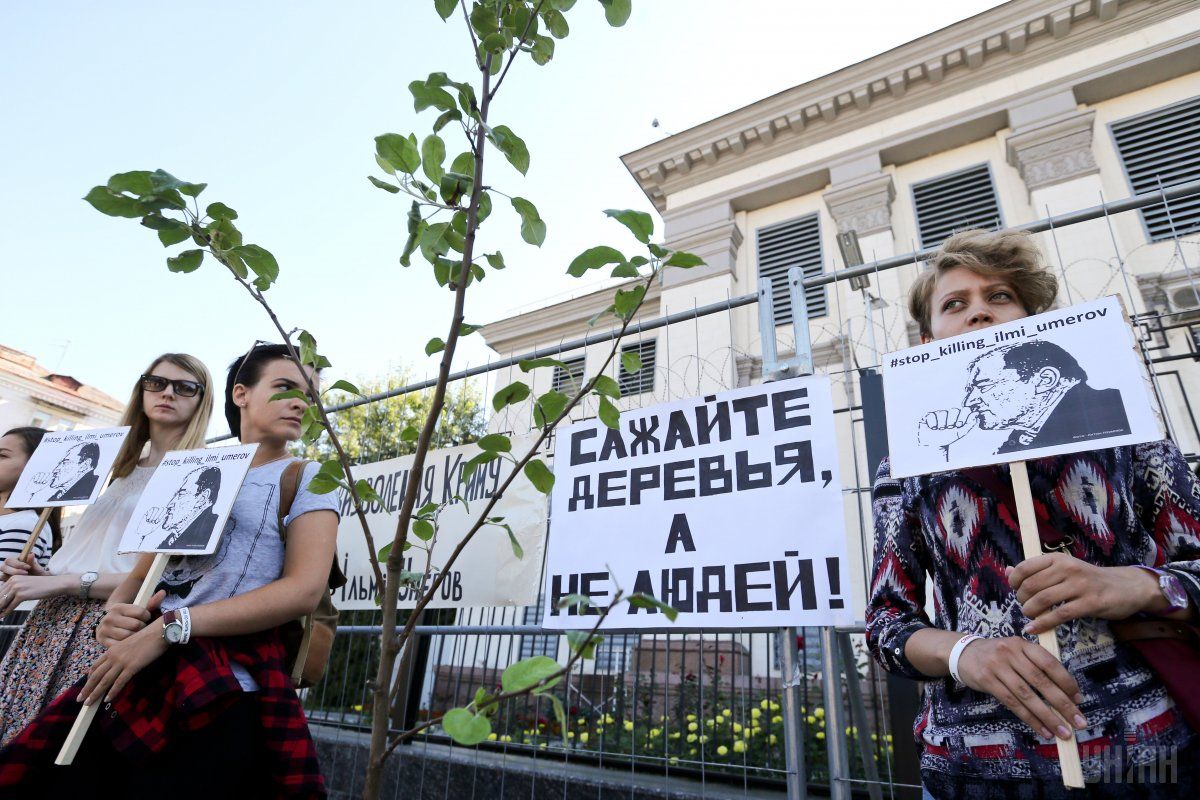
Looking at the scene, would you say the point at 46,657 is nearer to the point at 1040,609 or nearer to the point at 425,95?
the point at 425,95

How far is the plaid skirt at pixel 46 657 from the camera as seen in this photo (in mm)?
2223

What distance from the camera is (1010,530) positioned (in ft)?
4.83

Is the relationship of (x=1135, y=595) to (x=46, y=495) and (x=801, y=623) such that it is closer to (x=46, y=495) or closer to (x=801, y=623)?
(x=801, y=623)

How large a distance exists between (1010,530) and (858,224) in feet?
36.3

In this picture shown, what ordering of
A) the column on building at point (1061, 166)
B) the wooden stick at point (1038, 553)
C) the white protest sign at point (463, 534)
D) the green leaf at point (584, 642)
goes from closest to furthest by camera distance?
1. the green leaf at point (584, 642)
2. the wooden stick at point (1038, 553)
3. the white protest sign at point (463, 534)
4. the column on building at point (1061, 166)

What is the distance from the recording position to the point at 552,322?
16.3m

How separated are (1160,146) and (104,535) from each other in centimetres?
1278

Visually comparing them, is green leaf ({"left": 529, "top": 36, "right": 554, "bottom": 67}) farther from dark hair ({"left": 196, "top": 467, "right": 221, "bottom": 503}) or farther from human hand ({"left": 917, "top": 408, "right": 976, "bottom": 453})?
dark hair ({"left": 196, "top": 467, "right": 221, "bottom": 503})

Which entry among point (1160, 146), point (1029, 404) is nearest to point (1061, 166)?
point (1160, 146)

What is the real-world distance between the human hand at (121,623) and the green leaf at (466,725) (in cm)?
142

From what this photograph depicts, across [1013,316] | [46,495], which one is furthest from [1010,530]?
[46,495]

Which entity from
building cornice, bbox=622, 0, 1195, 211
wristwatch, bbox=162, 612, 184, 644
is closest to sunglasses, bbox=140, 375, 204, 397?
wristwatch, bbox=162, 612, 184, 644

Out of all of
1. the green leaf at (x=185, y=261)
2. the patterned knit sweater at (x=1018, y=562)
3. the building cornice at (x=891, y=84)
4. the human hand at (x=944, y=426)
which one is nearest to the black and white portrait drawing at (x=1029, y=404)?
the human hand at (x=944, y=426)

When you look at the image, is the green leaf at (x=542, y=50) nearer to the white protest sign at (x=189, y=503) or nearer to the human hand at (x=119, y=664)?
the white protest sign at (x=189, y=503)
